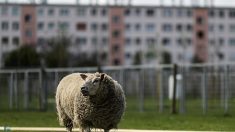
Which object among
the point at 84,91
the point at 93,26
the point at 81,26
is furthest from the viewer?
the point at 93,26

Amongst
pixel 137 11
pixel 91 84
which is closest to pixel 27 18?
pixel 137 11

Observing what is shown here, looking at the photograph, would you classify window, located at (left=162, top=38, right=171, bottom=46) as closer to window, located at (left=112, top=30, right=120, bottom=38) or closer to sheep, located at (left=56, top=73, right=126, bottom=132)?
window, located at (left=112, top=30, right=120, bottom=38)

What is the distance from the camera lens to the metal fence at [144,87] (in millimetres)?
31406

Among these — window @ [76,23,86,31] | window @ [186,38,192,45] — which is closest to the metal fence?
window @ [76,23,86,31]

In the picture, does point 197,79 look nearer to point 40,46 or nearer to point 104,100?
point 104,100

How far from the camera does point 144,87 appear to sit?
4025 centimetres

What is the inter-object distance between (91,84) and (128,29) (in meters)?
103

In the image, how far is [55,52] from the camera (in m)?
83.3

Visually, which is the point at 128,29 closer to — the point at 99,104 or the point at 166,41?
the point at 166,41

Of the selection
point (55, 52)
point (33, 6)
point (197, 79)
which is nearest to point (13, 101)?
point (197, 79)

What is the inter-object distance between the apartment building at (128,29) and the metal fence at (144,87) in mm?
63996

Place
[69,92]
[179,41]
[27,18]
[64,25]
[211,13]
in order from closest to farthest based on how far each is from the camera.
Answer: [69,92] → [27,18] → [64,25] → [179,41] → [211,13]

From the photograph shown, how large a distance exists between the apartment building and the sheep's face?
93434 mm

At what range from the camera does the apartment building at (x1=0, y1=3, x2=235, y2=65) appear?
11006 centimetres
